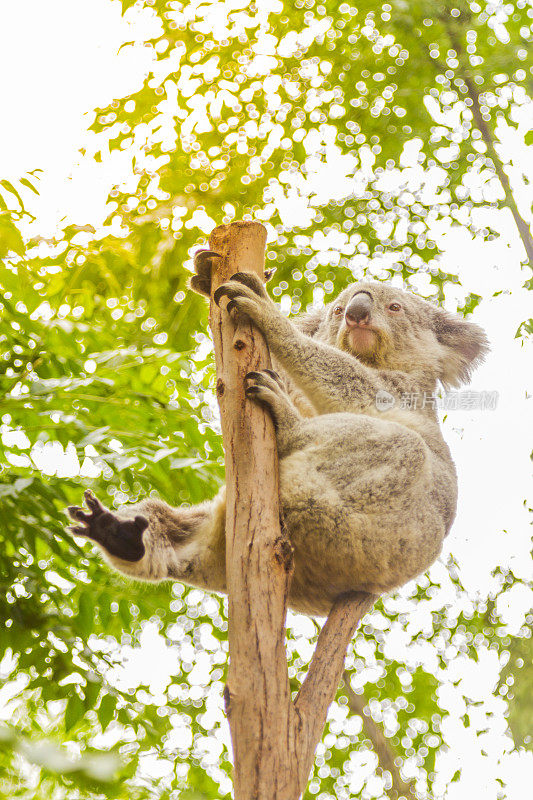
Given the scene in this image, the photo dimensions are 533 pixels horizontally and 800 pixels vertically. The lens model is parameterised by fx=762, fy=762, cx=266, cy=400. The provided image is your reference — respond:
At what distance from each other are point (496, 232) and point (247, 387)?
2.65 metres

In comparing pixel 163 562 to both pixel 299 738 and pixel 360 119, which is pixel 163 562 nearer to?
pixel 299 738

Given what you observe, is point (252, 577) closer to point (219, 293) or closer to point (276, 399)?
point (276, 399)

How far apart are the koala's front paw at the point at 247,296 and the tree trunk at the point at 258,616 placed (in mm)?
33

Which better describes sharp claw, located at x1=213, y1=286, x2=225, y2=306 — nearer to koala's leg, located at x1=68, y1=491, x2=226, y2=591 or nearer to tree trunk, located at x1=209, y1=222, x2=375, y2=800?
tree trunk, located at x1=209, y1=222, x2=375, y2=800

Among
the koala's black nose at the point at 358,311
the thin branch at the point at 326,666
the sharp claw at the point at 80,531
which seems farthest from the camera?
the koala's black nose at the point at 358,311

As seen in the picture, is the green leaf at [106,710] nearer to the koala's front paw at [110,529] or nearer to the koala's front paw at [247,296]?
the koala's front paw at [110,529]

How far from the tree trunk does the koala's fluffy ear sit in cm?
107

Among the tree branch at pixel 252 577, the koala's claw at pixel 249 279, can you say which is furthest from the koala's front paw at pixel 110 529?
the koala's claw at pixel 249 279

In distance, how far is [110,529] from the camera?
184 centimetres

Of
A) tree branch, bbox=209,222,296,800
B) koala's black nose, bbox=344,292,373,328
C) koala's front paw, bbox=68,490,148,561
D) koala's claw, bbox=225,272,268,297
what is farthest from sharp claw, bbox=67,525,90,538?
koala's black nose, bbox=344,292,373,328

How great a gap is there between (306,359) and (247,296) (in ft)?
0.91

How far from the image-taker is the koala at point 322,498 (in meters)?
1.96

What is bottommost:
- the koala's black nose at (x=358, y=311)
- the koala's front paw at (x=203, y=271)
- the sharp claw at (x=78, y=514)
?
the sharp claw at (x=78, y=514)

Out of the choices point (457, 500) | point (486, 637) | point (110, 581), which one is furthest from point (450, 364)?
point (486, 637)
